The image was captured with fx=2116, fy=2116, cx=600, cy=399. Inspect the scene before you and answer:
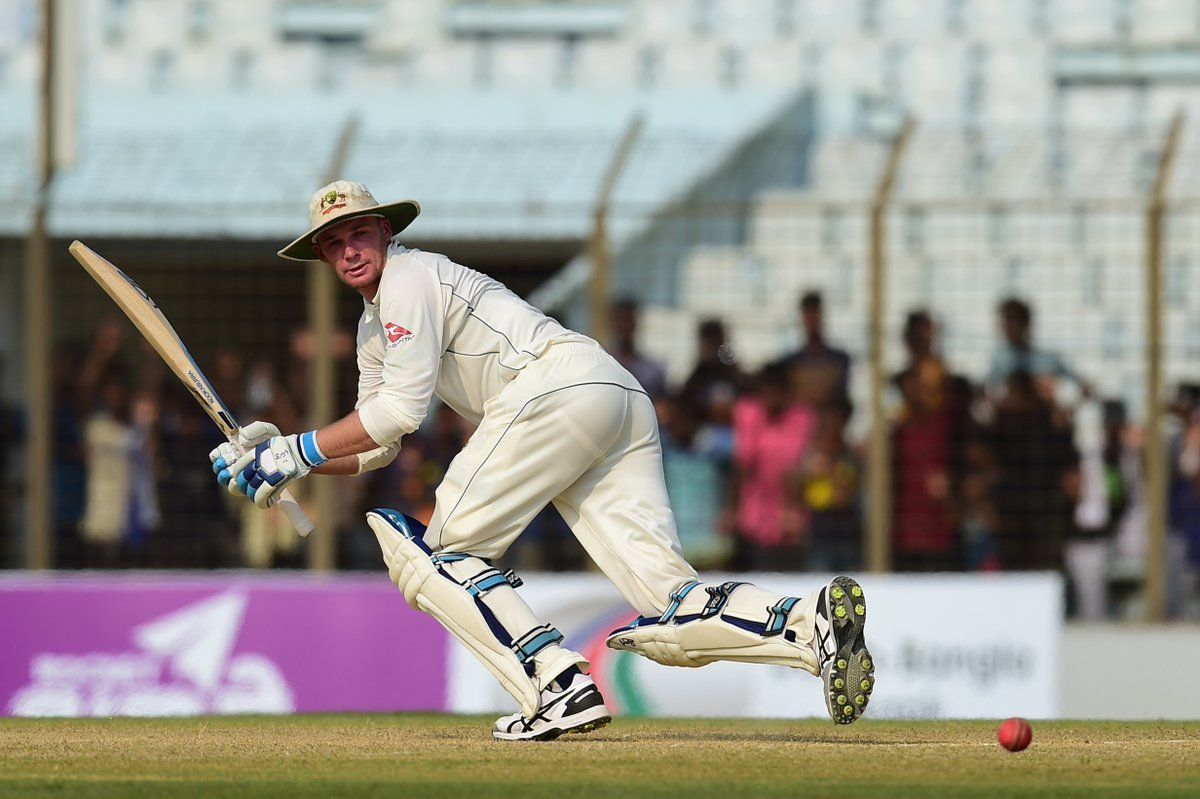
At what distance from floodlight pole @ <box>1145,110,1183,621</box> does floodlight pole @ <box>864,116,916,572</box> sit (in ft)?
4.75

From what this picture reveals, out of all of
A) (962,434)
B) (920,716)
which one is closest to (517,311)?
(920,716)

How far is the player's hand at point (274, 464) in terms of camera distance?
6523 mm

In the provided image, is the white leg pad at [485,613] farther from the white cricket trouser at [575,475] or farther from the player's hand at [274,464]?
the player's hand at [274,464]

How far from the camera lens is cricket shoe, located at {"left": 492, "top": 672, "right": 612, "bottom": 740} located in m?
6.42

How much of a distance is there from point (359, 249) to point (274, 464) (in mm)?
724

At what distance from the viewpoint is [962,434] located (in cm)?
1210

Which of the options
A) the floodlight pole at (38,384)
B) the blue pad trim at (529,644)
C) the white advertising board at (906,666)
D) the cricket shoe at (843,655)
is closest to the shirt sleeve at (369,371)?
the blue pad trim at (529,644)

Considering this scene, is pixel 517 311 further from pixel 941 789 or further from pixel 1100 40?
pixel 1100 40

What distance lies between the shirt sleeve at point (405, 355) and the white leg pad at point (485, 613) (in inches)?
15.4

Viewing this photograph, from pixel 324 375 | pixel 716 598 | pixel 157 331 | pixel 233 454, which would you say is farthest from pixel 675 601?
pixel 324 375

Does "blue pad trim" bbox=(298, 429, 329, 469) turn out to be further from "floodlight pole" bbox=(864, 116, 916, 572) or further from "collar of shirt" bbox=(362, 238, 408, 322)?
"floodlight pole" bbox=(864, 116, 916, 572)

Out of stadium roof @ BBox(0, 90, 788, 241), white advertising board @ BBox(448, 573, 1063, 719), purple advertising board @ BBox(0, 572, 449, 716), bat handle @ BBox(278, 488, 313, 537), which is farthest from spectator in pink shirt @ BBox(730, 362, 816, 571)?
bat handle @ BBox(278, 488, 313, 537)

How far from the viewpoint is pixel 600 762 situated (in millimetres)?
5844

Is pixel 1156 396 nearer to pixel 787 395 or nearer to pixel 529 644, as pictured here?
pixel 787 395
